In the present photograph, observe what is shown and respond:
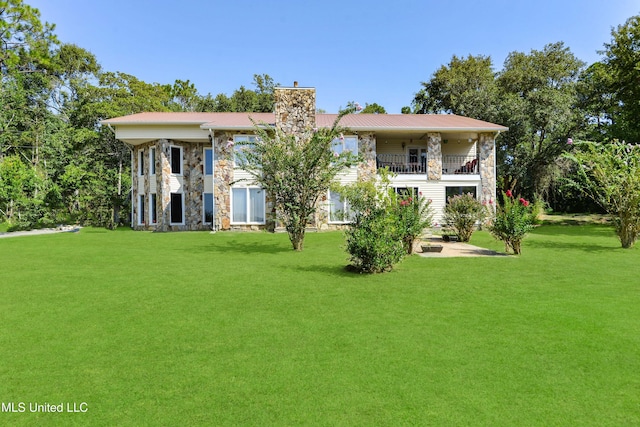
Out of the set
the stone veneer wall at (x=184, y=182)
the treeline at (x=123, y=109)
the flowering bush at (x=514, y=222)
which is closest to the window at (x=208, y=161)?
the stone veneer wall at (x=184, y=182)

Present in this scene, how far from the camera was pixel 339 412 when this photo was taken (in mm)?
3244

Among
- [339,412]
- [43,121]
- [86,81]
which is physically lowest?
[339,412]

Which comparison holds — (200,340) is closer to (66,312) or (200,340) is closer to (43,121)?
(66,312)

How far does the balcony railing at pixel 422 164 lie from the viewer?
23.4 meters

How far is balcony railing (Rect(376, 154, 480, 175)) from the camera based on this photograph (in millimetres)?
23359

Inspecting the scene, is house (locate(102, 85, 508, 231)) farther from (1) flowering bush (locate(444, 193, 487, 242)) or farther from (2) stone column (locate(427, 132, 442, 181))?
(1) flowering bush (locate(444, 193, 487, 242))

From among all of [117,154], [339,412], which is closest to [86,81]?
[117,154]

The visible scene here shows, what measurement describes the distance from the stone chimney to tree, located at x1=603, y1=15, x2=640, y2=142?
1770cm

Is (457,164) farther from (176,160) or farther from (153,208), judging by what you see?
(153,208)

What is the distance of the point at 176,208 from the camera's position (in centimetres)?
2267

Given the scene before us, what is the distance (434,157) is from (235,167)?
36.9ft

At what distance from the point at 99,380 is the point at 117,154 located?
29705 mm

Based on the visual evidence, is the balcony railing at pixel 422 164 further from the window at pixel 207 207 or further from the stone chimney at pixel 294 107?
the window at pixel 207 207

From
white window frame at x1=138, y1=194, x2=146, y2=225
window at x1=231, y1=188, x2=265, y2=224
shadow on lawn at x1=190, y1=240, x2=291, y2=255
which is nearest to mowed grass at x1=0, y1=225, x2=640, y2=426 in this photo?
shadow on lawn at x1=190, y1=240, x2=291, y2=255
